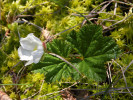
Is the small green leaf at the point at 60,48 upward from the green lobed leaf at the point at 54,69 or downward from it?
upward

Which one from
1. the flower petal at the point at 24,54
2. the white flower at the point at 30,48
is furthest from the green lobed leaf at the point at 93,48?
the flower petal at the point at 24,54

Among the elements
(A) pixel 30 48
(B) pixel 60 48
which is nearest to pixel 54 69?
(B) pixel 60 48

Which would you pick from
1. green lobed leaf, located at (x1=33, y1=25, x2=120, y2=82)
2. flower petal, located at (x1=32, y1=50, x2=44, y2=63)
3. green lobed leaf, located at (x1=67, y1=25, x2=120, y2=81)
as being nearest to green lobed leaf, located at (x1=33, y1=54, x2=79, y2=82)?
green lobed leaf, located at (x1=33, y1=25, x2=120, y2=82)

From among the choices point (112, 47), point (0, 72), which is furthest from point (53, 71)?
point (0, 72)

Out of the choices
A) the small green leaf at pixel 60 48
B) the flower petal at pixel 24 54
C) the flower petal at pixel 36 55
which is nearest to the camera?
the flower petal at pixel 36 55

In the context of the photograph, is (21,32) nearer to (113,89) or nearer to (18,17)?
(18,17)

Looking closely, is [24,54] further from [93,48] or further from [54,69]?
[93,48]

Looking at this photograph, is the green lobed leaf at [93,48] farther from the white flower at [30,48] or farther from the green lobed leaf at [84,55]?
the white flower at [30,48]

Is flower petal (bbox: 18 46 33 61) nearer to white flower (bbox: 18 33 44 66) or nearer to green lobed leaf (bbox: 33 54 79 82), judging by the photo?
white flower (bbox: 18 33 44 66)
